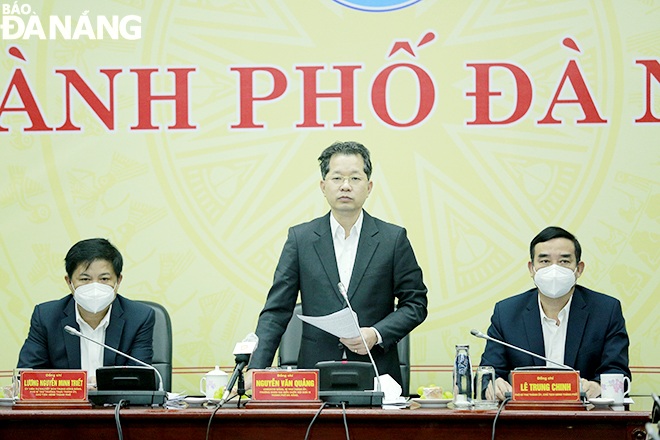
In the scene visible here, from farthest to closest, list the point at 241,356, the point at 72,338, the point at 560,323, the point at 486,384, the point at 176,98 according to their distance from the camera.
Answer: the point at 176,98
the point at 72,338
the point at 560,323
the point at 486,384
the point at 241,356

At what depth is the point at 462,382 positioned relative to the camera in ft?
10.3

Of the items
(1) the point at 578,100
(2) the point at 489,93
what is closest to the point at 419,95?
(2) the point at 489,93

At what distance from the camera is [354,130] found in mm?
4613

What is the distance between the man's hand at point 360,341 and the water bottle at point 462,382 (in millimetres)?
442

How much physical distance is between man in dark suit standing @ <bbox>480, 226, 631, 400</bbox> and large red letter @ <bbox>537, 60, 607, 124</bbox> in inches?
36.0

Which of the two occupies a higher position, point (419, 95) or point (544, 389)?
point (419, 95)

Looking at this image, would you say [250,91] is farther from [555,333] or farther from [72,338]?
[555,333]

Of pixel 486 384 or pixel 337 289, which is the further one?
pixel 337 289

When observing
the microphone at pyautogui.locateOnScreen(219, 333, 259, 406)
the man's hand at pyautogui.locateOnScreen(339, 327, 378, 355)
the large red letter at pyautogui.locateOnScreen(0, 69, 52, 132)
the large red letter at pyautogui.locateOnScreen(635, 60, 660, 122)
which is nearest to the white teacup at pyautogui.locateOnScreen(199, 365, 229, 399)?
the microphone at pyautogui.locateOnScreen(219, 333, 259, 406)

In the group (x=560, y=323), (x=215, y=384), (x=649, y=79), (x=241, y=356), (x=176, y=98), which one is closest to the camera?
(x=241, y=356)

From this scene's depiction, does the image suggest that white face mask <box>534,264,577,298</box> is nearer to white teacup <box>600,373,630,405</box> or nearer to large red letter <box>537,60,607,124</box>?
white teacup <box>600,373,630,405</box>

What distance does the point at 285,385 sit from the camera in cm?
305

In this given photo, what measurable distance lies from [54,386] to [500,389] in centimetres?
139

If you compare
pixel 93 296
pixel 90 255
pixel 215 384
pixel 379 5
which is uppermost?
pixel 379 5
